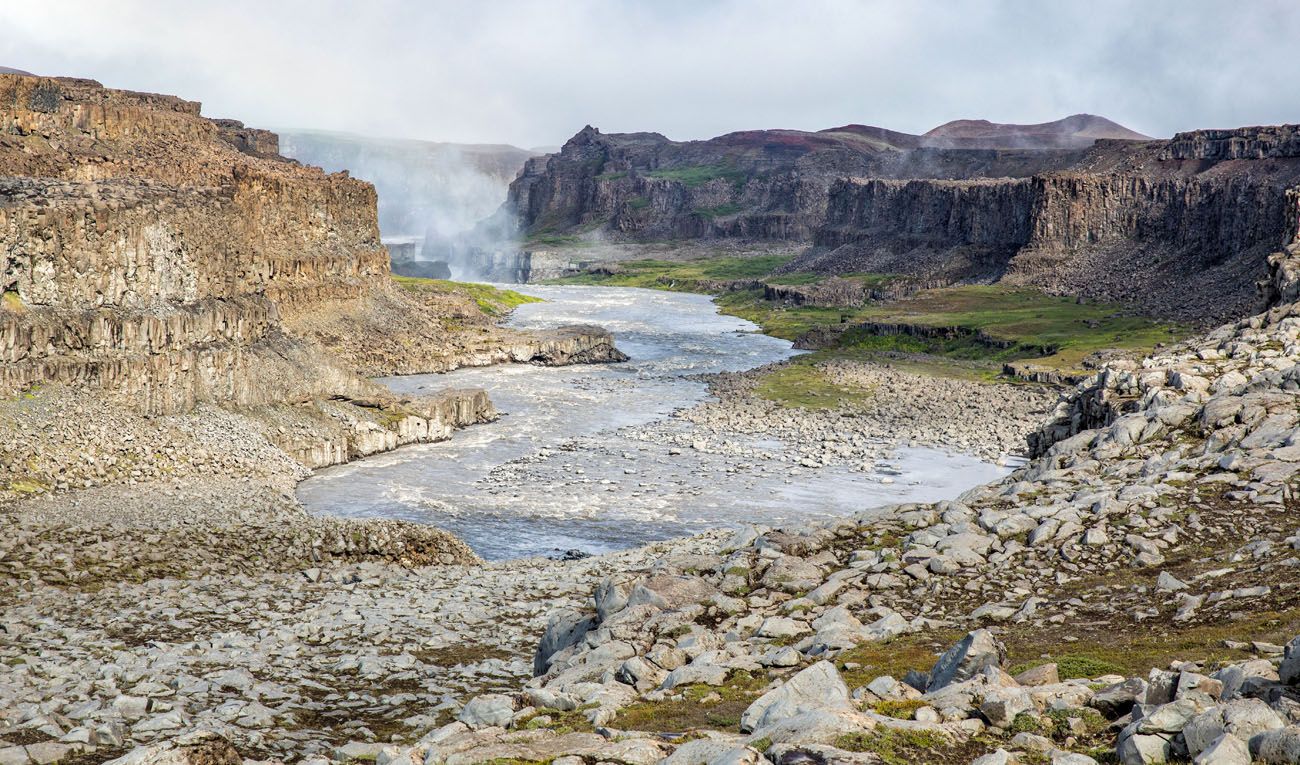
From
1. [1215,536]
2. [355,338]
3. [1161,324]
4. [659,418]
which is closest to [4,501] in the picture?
[1215,536]

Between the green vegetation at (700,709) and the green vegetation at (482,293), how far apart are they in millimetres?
113405

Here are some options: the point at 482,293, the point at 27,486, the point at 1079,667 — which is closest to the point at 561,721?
the point at 1079,667

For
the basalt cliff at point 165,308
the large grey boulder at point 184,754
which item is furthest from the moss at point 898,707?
the basalt cliff at point 165,308

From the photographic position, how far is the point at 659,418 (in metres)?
75.3

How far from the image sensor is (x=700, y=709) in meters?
15.0

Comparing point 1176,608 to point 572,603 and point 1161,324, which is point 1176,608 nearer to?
point 572,603

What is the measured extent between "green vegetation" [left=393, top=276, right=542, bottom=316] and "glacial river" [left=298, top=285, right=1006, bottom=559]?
48.6 meters

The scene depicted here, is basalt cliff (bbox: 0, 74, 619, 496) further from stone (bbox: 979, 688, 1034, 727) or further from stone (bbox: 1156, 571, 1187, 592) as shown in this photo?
stone (bbox: 979, 688, 1034, 727)

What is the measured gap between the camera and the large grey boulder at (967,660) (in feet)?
45.6

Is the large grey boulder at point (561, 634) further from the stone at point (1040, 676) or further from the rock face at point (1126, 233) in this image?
the rock face at point (1126, 233)

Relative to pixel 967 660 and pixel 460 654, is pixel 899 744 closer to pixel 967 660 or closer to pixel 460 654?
pixel 967 660

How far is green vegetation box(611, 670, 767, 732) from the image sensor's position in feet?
46.5

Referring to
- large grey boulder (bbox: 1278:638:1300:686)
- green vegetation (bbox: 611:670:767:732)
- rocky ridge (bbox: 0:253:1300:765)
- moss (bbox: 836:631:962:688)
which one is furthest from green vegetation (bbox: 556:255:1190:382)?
large grey boulder (bbox: 1278:638:1300:686)

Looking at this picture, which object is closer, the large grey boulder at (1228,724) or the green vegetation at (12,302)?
the large grey boulder at (1228,724)
